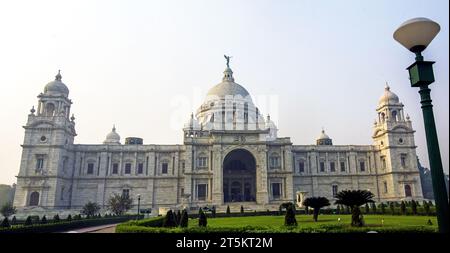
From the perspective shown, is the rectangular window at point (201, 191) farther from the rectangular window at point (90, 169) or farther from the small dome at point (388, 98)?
the small dome at point (388, 98)

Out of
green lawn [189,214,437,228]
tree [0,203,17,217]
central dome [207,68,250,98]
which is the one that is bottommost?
green lawn [189,214,437,228]

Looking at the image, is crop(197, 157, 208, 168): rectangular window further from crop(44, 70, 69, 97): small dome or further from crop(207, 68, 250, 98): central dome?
crop(44, 70, 69, 97): small dome

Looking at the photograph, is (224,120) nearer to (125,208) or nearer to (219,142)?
(219,142)

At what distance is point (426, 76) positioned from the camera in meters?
4.73

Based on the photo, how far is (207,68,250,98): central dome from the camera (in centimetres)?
6141

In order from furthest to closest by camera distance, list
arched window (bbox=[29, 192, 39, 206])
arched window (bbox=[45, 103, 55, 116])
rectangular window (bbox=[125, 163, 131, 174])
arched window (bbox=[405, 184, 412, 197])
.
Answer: rectangular window (bbox=[125, 163, 131, 174]) < arched window (bbox=[405, 184, 412, 197]) < arched window (bbox=[45, 103, 55, 116]) < arched window (bbox=[29, 192, 39, 206])

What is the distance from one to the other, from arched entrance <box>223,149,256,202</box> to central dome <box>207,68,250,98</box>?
14.2 meters

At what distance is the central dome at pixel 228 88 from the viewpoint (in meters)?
61.4

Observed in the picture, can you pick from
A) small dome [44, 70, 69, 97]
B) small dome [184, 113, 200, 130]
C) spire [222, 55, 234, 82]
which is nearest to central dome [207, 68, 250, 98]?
spire [222, 55, 234, 82]

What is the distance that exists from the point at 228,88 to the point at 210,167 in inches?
760
